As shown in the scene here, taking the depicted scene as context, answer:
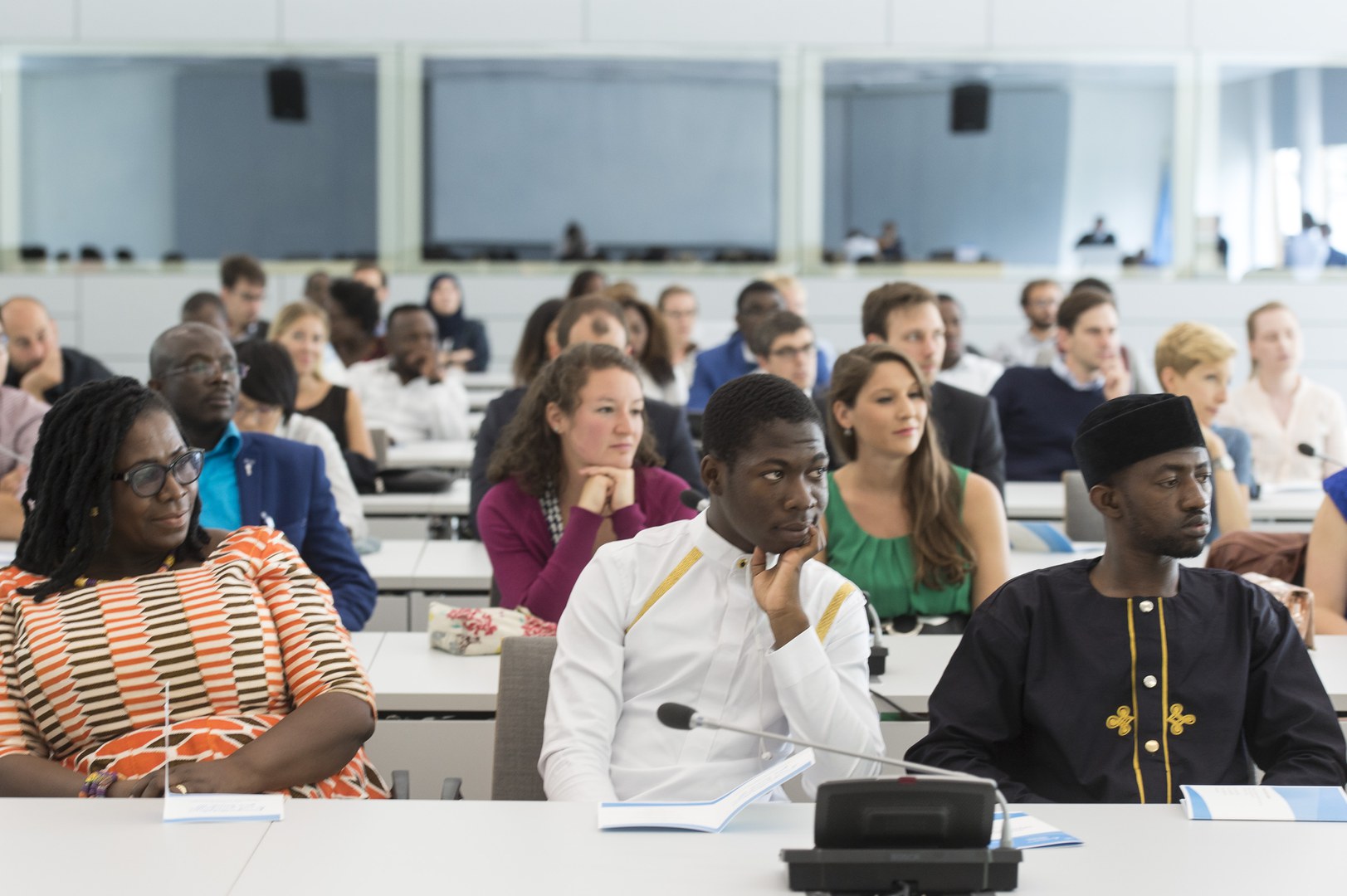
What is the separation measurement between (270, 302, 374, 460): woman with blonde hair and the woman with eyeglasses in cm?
298

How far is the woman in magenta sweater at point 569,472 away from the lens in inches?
134

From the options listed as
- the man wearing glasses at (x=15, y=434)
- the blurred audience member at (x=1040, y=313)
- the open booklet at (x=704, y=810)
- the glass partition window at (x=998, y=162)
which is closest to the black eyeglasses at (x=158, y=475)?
the open booklet at (x=704, y=810)

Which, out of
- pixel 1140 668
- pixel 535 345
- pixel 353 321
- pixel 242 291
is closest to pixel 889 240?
pixel 353 321

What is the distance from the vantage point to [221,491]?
358cm

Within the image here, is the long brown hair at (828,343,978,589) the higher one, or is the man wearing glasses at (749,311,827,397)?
the man wearing glasses at (749,311,827,397)

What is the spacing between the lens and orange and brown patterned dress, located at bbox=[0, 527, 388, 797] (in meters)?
2.25

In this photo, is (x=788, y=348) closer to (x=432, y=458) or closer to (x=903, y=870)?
(x=432, y=458)

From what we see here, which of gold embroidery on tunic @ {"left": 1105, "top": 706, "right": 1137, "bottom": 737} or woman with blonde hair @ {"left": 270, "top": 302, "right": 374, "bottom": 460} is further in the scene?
woman with blonde hair @ {"left": 270, "top": 302, "right": 374, "bottom": 460}

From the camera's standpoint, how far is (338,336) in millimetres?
8562

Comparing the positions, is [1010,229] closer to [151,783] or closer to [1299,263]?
[1299,263]

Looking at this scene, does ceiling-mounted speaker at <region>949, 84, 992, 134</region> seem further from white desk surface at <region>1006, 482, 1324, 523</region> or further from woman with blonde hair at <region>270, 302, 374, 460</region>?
woman with blonde hair at <region>270, 302, 374, 460</region>

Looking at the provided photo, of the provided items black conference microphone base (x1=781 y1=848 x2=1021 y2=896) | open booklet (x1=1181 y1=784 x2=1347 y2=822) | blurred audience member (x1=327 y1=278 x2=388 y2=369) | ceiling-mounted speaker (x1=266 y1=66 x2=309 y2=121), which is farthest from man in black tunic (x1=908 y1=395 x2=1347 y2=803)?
ceiling-mounted speaker (x1=266 y1=66 x2=309 y2=121)

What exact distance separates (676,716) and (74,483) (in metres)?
1.07

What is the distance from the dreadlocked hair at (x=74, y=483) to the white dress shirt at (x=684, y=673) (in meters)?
0.74
